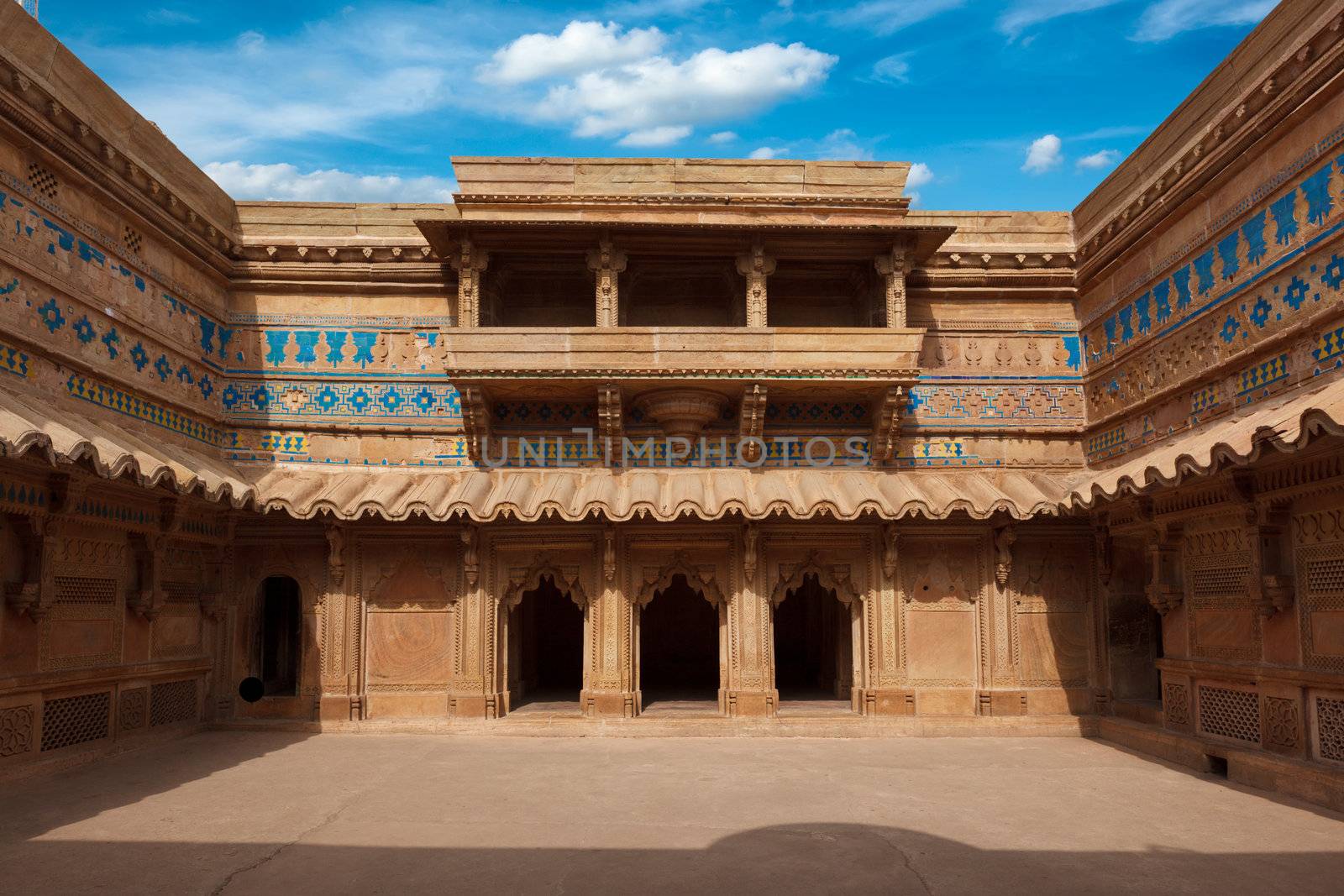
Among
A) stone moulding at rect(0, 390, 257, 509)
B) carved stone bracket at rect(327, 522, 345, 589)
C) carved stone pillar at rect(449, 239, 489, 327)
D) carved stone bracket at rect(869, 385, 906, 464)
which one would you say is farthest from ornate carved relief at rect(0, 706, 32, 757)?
carved stone bracket at rect(869, 385, 906, 464)

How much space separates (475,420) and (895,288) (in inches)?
230

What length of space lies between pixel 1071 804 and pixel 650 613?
1066 centimetres

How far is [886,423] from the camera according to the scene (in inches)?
489

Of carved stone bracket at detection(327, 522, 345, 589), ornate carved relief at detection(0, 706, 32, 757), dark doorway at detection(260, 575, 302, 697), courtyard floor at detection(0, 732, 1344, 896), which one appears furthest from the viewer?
dark doorway at detection(260, 575, 302, 697)

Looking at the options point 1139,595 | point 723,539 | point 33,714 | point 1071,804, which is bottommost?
point 1071,804

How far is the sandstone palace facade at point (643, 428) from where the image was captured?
380 inches

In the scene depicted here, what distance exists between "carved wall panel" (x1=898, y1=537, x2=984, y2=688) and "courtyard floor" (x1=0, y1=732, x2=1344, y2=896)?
5.62 ft

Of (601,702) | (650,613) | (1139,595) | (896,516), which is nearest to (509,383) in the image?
(601,702)

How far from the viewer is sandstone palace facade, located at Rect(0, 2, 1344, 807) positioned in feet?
31.7

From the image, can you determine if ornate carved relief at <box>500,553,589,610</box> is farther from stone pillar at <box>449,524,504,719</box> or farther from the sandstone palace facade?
stone pillar at <box>449,524,504,719</box>

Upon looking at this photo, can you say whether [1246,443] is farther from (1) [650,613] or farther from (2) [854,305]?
(1) [650,613]

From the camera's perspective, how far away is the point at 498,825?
7.20 metres

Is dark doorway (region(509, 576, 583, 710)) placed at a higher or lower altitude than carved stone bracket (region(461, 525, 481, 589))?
lower

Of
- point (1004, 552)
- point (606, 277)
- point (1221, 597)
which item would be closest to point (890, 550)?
point (1004, 552)
